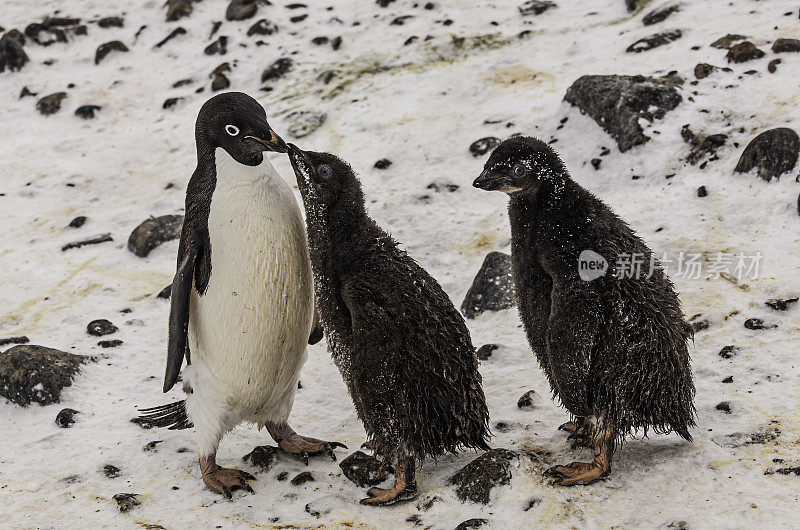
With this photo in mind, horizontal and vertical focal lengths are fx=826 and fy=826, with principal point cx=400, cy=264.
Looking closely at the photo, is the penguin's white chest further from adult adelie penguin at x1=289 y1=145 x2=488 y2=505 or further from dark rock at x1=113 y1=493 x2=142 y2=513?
dark rock at x1=113 y1=493 x2=142 y2=513

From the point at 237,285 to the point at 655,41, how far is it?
17.3ft

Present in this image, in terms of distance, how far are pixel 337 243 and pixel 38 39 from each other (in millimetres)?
8667

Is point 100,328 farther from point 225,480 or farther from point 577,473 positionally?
point 577,473

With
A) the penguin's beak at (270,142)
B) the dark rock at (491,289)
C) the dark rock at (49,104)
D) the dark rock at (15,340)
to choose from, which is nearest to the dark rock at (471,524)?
the penguin's beak at (270,142)

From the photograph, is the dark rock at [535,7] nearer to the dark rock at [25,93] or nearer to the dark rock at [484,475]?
the dark rock at [25,93]

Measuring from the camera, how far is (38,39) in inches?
416

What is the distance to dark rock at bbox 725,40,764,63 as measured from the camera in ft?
22.0

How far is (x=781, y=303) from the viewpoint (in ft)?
14.3

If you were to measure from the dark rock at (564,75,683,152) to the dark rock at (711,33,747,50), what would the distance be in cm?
73

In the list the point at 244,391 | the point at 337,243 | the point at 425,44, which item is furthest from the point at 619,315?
the point at 425,44

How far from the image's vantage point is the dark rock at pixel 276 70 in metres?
8.95

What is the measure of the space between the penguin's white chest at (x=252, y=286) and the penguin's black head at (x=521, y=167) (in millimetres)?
948

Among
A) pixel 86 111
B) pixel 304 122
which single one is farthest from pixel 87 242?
pixel 86 111

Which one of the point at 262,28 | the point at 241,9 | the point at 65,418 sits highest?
the point at 241,9
